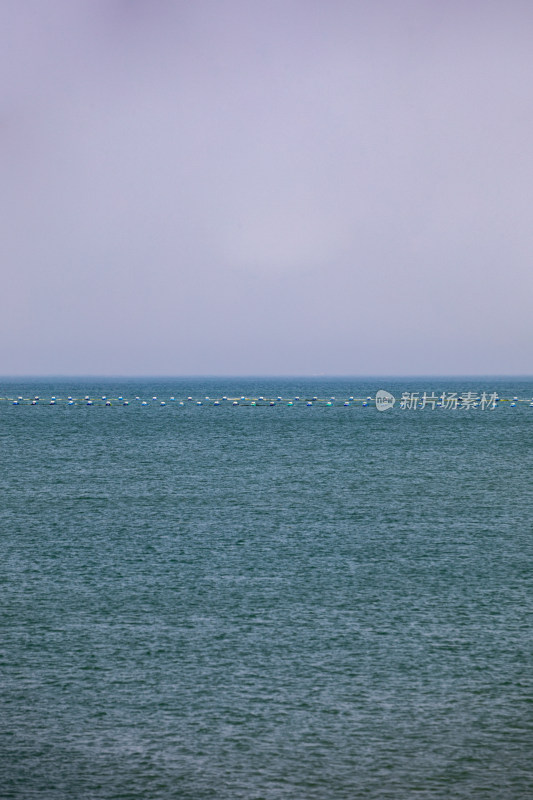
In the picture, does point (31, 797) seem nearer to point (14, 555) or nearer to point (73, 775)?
point (73, 775)

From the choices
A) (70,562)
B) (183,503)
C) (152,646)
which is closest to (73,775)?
(152,646)

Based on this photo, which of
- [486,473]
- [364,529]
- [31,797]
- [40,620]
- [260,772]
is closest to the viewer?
[31,797]

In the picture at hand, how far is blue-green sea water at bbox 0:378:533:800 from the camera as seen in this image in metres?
15.9

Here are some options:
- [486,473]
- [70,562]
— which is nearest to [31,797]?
[70,562]

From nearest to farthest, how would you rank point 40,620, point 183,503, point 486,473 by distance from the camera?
1. point 40,620
2. point 183,503
3. point 486,473

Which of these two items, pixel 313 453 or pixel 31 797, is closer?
pixel 31 797

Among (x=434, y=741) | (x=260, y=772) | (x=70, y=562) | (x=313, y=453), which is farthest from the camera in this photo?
(x=313, y=453)

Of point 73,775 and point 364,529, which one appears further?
point 364,529

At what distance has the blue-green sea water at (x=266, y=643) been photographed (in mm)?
15883

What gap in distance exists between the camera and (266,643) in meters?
23.2

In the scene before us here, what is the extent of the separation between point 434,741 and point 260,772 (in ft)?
11.0

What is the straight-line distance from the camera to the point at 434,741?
17.0m

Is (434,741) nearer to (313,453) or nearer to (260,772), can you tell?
(260,772)

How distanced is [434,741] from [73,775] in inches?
248
